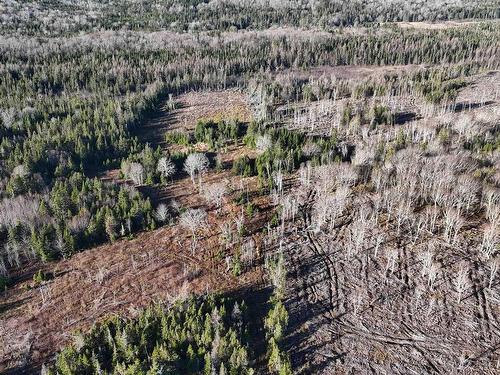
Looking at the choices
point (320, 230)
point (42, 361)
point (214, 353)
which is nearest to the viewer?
point (214, 353)

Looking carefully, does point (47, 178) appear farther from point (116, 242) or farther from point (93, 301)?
point (93, 301)

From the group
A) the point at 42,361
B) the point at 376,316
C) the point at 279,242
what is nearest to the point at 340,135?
the point at 279,242

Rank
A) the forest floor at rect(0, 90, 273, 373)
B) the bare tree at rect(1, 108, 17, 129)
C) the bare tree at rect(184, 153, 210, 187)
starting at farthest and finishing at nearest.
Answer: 1. the bare tree at rect(1, 108, 17, 129)
2. the bare tree at rect(184, 153, 210, 187)
3. the forest floor at rect(0, 90, 273, 373)

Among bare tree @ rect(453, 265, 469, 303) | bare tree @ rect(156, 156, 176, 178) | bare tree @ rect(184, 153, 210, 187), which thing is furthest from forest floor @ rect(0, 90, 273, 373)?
bare tree @ rect(453, 265, 469, 303)

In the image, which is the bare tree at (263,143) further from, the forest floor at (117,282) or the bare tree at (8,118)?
the bare tree at (8,118)

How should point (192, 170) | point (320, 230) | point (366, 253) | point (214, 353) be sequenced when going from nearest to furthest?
point (214, 353) < point (366, 253) < point (320, 230) < point (192, 170)

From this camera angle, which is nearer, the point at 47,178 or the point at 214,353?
the point at 214,353

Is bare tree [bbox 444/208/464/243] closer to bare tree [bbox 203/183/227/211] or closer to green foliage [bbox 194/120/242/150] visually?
bare tree [bbox 203/183/227/211]
